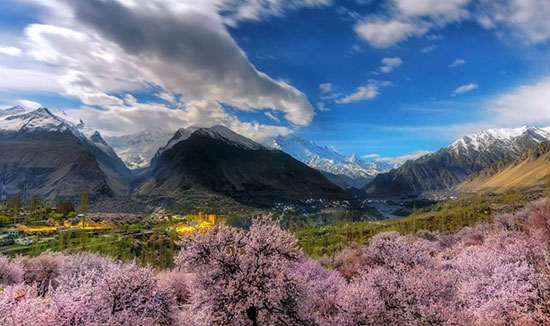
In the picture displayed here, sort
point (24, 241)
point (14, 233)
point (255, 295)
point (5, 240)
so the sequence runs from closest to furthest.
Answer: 1. point (255, 295)
2. point (24, 241)
3. point (5, 240)
4. point (14, 233)

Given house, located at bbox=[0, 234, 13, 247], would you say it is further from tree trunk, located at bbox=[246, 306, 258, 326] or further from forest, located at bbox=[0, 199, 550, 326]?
tree trunk, located at bbox=[246, 306, 258, 326]

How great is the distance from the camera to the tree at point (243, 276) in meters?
27.2

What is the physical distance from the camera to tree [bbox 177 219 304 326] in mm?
27188

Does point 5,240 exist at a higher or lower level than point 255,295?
lower

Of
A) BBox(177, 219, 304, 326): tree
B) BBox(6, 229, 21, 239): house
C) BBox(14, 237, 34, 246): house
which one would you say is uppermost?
BBox(177, 219, 304, 326): tree

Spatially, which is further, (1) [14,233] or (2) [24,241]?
(1) [14,233]

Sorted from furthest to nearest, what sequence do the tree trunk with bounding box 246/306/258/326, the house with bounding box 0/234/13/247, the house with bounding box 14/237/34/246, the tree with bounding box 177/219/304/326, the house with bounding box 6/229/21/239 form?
the house with bounding box 6/229/21/239
the house with bounding box 0/234/13/247
the house with bounding box 14/237/34/246
the tree trunk with bounding box 246/306/258/326
the tree with bounding box 177/219/304/326

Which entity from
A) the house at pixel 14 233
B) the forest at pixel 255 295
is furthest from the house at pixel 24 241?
the forest at pixel 255 295

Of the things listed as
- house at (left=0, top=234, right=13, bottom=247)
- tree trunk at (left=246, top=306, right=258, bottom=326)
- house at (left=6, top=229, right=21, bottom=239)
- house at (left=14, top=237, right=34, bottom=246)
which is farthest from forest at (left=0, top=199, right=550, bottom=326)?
house at (left=6, top=229, right=21, bottom=239)

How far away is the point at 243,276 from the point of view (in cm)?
2797

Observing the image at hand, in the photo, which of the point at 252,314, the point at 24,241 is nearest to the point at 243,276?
the point at 252,314

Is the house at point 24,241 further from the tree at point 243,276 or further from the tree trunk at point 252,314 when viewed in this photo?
the tree trunk at point 252,314

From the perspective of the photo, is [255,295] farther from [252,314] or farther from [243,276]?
[252,314]

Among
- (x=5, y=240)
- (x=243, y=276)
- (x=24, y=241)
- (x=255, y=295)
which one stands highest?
(x=243, y=276)
